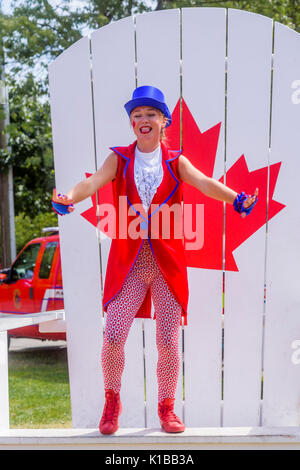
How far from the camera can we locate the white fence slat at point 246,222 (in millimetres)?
2537

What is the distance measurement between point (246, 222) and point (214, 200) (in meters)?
0.18

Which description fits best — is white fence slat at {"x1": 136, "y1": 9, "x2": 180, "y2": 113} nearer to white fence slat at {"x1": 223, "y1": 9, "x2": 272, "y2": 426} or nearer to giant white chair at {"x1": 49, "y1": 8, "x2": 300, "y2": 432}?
giant white chair at {"x1": 49, "y1": 8, "x2": 300, "y2": 432}

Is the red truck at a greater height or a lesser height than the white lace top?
lesser

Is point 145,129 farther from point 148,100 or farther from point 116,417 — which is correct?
point 116,417

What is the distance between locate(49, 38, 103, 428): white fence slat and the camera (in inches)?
103

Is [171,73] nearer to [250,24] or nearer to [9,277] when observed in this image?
[250,24]

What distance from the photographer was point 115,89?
8.51 ft

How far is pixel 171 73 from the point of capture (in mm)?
2568

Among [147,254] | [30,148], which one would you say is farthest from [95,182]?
[30,148]

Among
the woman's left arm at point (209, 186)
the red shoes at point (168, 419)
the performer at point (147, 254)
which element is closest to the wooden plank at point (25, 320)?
the performer at point (147, 254)

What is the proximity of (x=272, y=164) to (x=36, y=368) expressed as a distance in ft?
13.9

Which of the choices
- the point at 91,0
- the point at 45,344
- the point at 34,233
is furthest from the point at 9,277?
the point at 34,233

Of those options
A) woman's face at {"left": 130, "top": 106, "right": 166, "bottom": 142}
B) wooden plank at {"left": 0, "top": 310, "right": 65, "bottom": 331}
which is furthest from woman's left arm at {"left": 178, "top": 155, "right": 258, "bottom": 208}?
wooden plank at {"left": 0, "top": 310, "right": 65, "bottom": 331}

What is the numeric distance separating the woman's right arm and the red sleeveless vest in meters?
0.02
